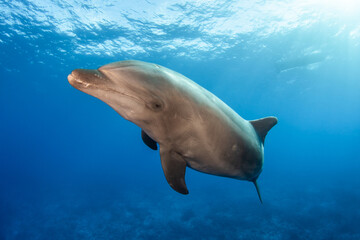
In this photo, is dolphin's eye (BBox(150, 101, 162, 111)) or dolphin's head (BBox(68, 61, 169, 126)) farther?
dolphin's eye (BBox(150, 101, 162, 111))

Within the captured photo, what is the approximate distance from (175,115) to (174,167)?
0.81m

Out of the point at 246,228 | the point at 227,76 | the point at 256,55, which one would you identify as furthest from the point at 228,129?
the point at 227,76

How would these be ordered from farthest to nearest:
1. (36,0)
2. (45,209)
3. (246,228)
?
(45,209) < (36,0) < (246,228)

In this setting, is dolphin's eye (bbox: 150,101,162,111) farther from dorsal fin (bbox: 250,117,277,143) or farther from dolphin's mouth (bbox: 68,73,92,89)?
dorsal fin (bbox: 250,117,277,143)

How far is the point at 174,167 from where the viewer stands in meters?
2.85

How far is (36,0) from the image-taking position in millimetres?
15625

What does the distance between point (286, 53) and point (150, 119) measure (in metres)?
29.4

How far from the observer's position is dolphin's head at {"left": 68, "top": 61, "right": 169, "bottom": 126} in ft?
6.35

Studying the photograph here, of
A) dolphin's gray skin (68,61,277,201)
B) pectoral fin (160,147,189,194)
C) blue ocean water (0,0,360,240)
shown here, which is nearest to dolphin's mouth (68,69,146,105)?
dolphin's gray skin (68,61,277,201)

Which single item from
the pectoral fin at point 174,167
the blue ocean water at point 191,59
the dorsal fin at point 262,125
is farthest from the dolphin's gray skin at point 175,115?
the blue ocean water at point 191,59

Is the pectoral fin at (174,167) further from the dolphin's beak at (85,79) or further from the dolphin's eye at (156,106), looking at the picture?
the dolphin's beak at (85,79)

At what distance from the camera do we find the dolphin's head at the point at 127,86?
1.94m

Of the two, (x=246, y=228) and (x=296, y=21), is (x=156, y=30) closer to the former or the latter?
(x=296, y=21)

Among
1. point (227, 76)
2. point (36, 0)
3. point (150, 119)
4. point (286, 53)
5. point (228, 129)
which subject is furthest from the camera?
point (227, 76)
